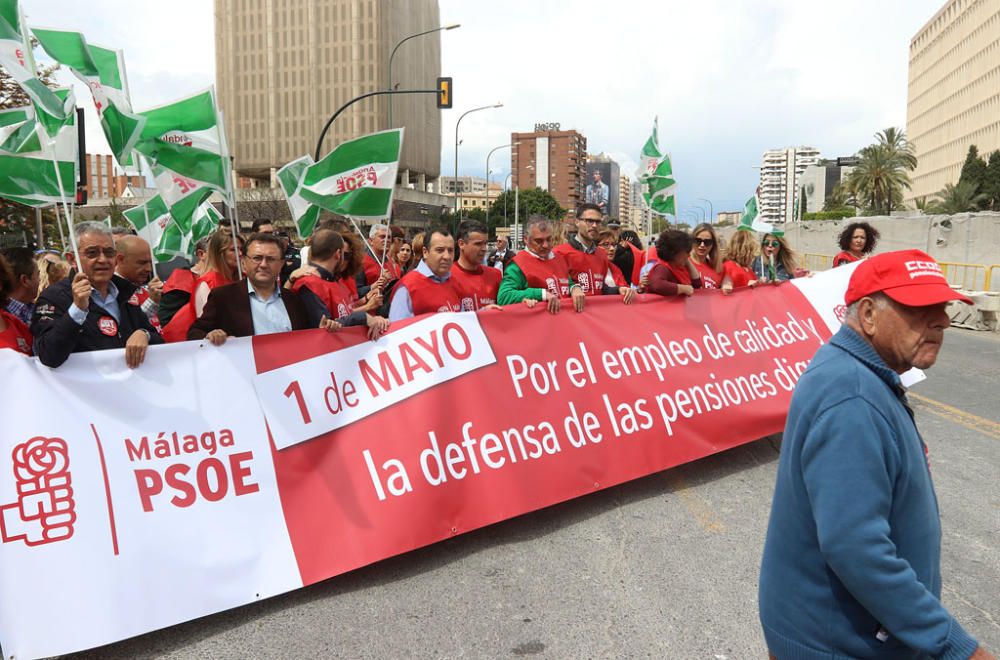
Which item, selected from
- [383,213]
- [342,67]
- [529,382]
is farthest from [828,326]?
[342,67]

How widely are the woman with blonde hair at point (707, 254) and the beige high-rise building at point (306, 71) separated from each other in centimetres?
7520

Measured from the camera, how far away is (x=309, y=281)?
5.39 m

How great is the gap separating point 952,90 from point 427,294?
338 feet

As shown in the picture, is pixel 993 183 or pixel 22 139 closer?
pixel 22 139

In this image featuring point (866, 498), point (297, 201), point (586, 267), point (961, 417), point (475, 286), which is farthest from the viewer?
point (961, 417)

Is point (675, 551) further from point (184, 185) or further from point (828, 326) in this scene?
point (184, 185)

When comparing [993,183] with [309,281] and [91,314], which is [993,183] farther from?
[91,314]

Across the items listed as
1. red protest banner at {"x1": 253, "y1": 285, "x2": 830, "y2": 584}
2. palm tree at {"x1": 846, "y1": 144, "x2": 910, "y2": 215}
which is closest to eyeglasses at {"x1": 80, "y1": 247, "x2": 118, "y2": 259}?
red protest banner at {"x1": 253, "y1": 285, "x2": 830, "y2": 584}

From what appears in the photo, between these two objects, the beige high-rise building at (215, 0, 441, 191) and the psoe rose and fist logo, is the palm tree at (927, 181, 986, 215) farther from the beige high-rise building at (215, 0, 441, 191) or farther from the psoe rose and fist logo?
the psoe rose and fist logo

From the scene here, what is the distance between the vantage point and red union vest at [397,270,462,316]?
528 cm

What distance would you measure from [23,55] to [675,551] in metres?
4.95

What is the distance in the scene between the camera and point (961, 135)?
85312 mm

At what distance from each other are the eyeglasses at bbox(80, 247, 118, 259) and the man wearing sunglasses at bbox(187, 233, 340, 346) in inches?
21.5

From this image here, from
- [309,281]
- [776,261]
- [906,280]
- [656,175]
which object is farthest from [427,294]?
[656,175]
